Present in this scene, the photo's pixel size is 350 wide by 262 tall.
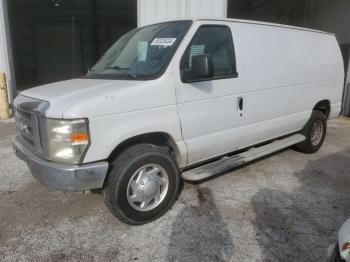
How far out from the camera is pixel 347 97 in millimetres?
9102

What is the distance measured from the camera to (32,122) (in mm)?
3090

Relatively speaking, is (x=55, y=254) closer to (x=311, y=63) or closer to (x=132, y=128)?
(x=132, y=128)

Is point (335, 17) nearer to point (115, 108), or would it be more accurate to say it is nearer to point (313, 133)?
point (313, 133)

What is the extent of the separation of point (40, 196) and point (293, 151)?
13.9ft

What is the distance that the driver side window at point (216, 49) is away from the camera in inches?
137

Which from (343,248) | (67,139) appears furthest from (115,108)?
(343,248)

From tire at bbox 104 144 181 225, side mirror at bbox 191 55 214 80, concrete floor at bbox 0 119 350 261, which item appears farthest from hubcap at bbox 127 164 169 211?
side mirror at bbox 191 55 214 80

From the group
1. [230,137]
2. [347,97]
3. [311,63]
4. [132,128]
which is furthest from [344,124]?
[132,128]

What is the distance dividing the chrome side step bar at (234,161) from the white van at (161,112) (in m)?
0.01

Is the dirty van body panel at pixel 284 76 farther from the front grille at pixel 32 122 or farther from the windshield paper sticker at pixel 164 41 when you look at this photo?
the front grille at pixel 32 122

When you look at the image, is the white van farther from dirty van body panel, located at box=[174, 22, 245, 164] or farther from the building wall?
the building wall

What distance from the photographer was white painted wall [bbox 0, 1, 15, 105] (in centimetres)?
820

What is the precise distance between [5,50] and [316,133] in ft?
25.0

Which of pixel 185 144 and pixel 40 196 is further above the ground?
pixel 185 144
